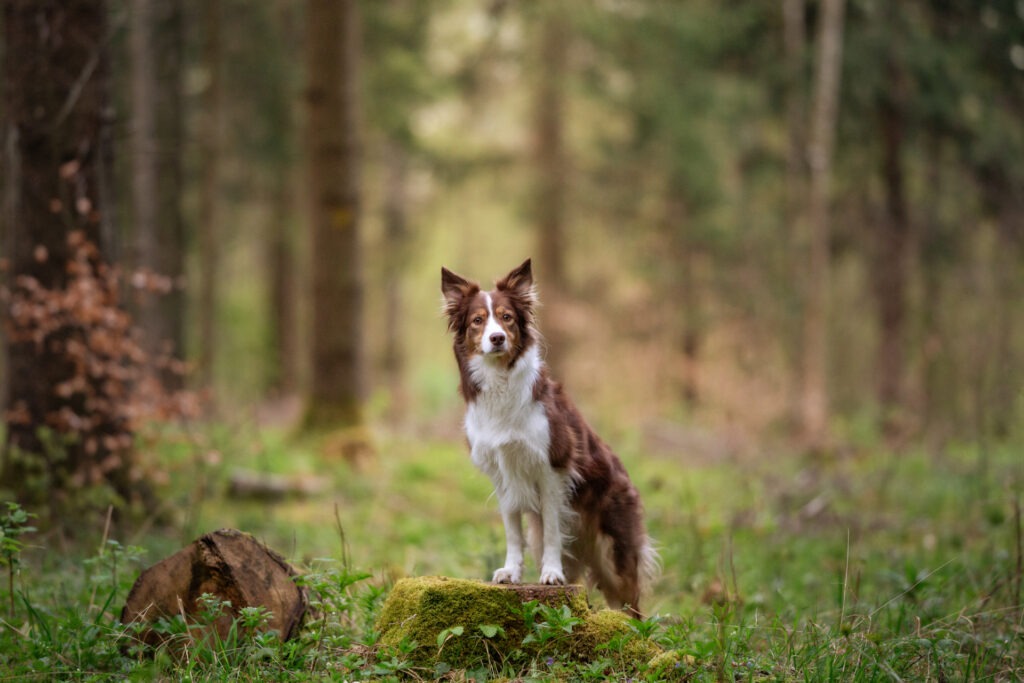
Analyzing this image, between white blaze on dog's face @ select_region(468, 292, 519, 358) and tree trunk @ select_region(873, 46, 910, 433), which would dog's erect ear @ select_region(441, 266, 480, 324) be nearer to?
white blaze on dog's face @ select_region(468, 292, 519, 358)

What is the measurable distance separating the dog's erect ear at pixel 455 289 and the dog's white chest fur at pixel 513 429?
→ 1.13 feet

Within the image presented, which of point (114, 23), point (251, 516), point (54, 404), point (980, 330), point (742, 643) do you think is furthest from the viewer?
point (980, 330)

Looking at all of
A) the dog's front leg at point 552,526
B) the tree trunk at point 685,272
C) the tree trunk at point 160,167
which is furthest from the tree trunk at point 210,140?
the dog's front leg at point 552,526

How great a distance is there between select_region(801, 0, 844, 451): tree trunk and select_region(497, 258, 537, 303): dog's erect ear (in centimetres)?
1087

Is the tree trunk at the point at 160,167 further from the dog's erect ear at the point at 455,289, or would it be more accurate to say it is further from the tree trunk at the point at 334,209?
the dog's erect ear at the point at 455,289

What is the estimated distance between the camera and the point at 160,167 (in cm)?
1603

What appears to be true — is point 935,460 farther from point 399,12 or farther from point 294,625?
point 399,12

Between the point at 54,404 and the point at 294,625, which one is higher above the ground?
the point at 54,404

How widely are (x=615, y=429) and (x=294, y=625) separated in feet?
33.4

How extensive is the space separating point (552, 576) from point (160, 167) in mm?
13742

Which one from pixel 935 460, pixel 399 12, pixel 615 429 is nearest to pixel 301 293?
pixel 399 12

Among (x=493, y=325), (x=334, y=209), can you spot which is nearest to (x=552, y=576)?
(x=493, y=325)

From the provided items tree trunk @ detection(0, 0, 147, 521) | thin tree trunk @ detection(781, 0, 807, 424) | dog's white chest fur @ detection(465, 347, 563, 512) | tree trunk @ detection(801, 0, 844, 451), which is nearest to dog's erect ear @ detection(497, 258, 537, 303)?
dog's white chest fur @ detection(465, 347, 563, 512)

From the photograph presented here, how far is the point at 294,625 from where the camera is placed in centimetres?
456
